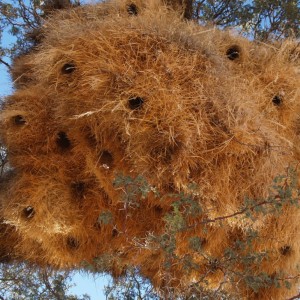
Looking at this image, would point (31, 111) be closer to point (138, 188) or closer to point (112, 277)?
point (138, 188)

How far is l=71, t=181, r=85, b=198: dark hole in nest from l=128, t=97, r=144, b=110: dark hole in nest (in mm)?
858

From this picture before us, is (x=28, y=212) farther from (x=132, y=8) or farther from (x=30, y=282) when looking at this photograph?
(x=132, y=8)

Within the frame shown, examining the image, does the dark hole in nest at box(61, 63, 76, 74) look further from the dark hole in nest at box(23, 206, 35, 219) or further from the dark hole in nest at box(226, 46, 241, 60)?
the dark hole in nest at box(226, 46, 241, 60)

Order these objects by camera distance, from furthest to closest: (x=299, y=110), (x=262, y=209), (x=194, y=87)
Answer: (x=299, y=110), (x=194, y=87), (x=262, y=209)

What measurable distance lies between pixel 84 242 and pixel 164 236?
897 mm

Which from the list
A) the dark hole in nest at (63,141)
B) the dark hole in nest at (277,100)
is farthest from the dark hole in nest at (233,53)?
the dark hole in nest at (63,141)

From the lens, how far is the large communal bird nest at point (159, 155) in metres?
3.23

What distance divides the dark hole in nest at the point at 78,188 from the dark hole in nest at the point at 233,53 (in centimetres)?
144

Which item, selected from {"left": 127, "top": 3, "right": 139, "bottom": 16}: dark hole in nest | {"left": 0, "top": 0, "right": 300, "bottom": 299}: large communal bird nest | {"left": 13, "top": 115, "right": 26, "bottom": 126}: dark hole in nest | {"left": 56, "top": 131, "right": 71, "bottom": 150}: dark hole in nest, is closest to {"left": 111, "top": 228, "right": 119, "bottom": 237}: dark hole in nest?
{"left": 0, "top": 0, "right": 300, "bottom": 299}: large communal bird nest

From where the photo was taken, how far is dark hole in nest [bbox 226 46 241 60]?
13.3ft

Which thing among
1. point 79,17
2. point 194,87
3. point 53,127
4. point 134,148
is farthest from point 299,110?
point 79,17

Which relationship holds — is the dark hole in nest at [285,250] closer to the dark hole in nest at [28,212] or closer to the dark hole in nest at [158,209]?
the dark hole in nest at [158,209]

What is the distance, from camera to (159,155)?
3.21m

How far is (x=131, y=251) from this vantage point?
12.6 feet
